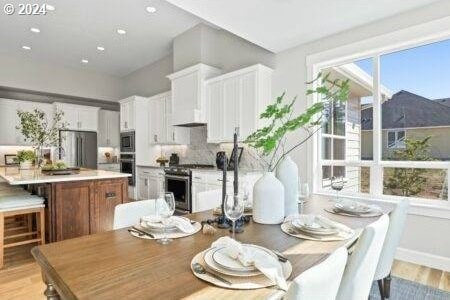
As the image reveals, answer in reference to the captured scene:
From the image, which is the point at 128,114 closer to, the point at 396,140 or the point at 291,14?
the point at 291,14

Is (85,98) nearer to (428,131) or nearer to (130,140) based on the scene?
(130,140)

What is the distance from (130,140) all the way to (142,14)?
110 inches

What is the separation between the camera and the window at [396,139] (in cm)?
304

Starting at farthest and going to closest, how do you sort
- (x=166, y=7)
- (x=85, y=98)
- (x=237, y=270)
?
(x=85, y=98) → (x=166, y=7) → (x=237, y=270)

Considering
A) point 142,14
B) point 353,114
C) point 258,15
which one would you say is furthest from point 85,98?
point 353,114

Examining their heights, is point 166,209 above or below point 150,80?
below

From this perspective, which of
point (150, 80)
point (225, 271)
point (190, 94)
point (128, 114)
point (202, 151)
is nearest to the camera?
point (225, 271)

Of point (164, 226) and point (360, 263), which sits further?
point (164, 226)

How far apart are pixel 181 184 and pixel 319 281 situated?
4029mm

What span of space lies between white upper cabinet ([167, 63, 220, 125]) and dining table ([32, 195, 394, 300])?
11.1 feet

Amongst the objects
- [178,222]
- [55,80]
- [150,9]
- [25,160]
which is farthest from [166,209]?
[55,80]

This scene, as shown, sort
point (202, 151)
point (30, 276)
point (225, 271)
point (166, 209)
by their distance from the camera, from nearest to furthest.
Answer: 1. point (225, 271)
2. point (166, 209)
3. point (30, 276)
4. point (202, 151)

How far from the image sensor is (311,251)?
110cm

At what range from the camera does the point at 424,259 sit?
2.71 m
